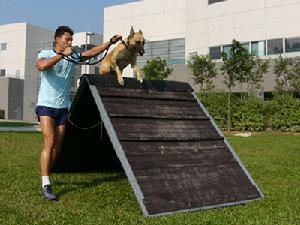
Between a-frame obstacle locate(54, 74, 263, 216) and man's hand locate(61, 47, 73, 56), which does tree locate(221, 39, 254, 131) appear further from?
man's hand locate(61, 47, 73, 56)

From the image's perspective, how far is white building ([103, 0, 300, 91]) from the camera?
31.1m

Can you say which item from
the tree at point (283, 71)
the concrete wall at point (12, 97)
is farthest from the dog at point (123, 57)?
the concrete wall at point (12, 97)

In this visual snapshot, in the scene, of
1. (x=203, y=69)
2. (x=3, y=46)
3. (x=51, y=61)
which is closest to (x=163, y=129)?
(x=51, y=61)

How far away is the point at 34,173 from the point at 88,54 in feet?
9.00

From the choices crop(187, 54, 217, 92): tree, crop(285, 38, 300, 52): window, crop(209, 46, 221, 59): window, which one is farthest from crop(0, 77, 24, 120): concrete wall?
crop(285, 38, 300, 52): window

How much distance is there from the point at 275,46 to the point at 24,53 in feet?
107

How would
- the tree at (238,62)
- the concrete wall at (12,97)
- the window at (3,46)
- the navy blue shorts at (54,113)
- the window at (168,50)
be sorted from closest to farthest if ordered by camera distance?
the navy blue shorts at (54,113)
the tree at (238,62)
the window at (168,50)
the concrete wall at (12,97)
the window at (3,46)

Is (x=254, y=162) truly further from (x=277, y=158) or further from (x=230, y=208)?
(x=230, y=208)

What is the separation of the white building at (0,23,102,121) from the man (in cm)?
4848

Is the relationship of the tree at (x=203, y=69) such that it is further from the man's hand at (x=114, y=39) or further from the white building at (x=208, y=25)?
the man's hand at (x=114, y=39)

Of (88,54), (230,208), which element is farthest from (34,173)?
(230,208)

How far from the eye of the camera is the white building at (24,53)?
53.5 m

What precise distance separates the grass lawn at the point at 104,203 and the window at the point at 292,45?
23.9 metres

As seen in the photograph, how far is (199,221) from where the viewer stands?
4164mm
